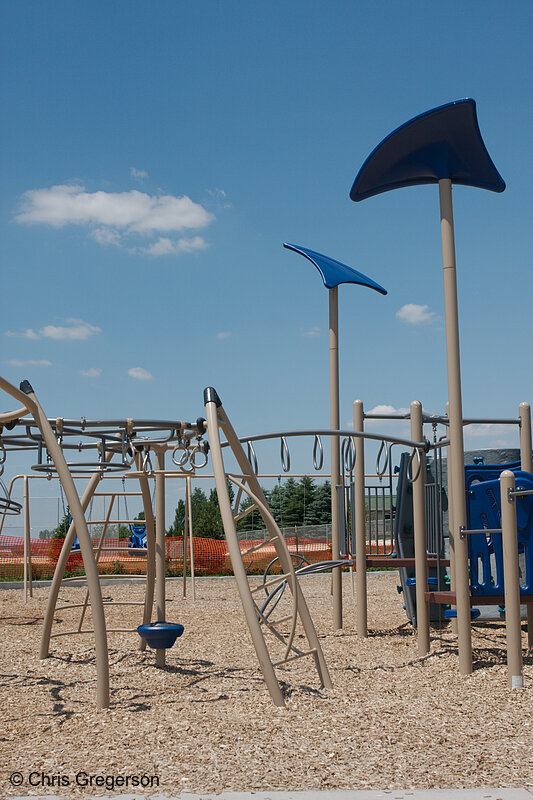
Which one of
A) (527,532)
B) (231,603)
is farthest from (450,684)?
(231,603)

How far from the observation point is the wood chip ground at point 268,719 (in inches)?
164

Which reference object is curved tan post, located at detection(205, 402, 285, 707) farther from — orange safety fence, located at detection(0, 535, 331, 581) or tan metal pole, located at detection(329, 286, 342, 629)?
orange safety fence, located at detection(0, 535, 331, 581)

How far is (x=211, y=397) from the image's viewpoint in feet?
20.8

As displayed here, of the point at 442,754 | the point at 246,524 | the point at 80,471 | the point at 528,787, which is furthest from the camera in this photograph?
the point at 246,524

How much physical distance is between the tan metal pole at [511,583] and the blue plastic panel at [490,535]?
742 mm

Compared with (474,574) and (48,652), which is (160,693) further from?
(474,574)

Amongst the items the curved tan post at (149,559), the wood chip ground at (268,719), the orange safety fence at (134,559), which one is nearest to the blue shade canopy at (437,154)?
the curved tan post at (149,559)

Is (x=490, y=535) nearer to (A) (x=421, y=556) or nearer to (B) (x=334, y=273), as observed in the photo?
(A) (x=421, y=556)

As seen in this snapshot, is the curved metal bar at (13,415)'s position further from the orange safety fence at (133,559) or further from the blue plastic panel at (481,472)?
the orange safety fence at (133,559)

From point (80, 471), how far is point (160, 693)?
260 cm

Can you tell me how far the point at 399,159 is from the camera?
23.0ft

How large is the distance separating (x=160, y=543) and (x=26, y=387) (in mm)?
2530

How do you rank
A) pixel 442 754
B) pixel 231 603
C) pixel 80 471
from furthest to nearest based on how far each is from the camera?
pixel 231 603
pixel 80 471
pixel 442 754

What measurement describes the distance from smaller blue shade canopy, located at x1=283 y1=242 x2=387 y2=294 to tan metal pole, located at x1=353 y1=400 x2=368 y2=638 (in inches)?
66.6
